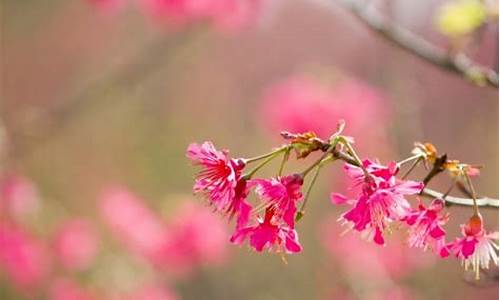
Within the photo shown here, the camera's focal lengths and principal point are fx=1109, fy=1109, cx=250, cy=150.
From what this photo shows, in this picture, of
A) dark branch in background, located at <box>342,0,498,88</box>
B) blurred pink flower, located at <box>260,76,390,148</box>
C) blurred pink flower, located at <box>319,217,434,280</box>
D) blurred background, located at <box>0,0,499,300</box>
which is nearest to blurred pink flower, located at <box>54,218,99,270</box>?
blurred background, located at <box>0,0,499,300</box>

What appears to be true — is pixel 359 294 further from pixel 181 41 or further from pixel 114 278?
pixel 181 41

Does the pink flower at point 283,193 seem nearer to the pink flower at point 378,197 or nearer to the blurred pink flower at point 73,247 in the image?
the pink flower at point 378,197

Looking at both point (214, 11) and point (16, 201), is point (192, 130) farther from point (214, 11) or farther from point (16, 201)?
point (214, 11)

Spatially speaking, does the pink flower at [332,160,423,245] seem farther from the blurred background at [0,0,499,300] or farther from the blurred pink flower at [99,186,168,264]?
the blurred pink flower at [99,186,168,264]

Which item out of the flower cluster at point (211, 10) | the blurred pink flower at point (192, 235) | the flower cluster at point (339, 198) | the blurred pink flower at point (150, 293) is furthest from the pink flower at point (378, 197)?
the blurred pink flower at point (192, 235)

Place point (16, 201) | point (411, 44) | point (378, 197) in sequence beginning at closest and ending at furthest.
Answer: point (378, 197) < point (411, 44) < point (16, 201)

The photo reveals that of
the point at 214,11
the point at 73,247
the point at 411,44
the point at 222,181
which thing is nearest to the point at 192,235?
the point at 73,247

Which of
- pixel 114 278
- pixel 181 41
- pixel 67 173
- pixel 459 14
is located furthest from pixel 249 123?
pixel 459 14
